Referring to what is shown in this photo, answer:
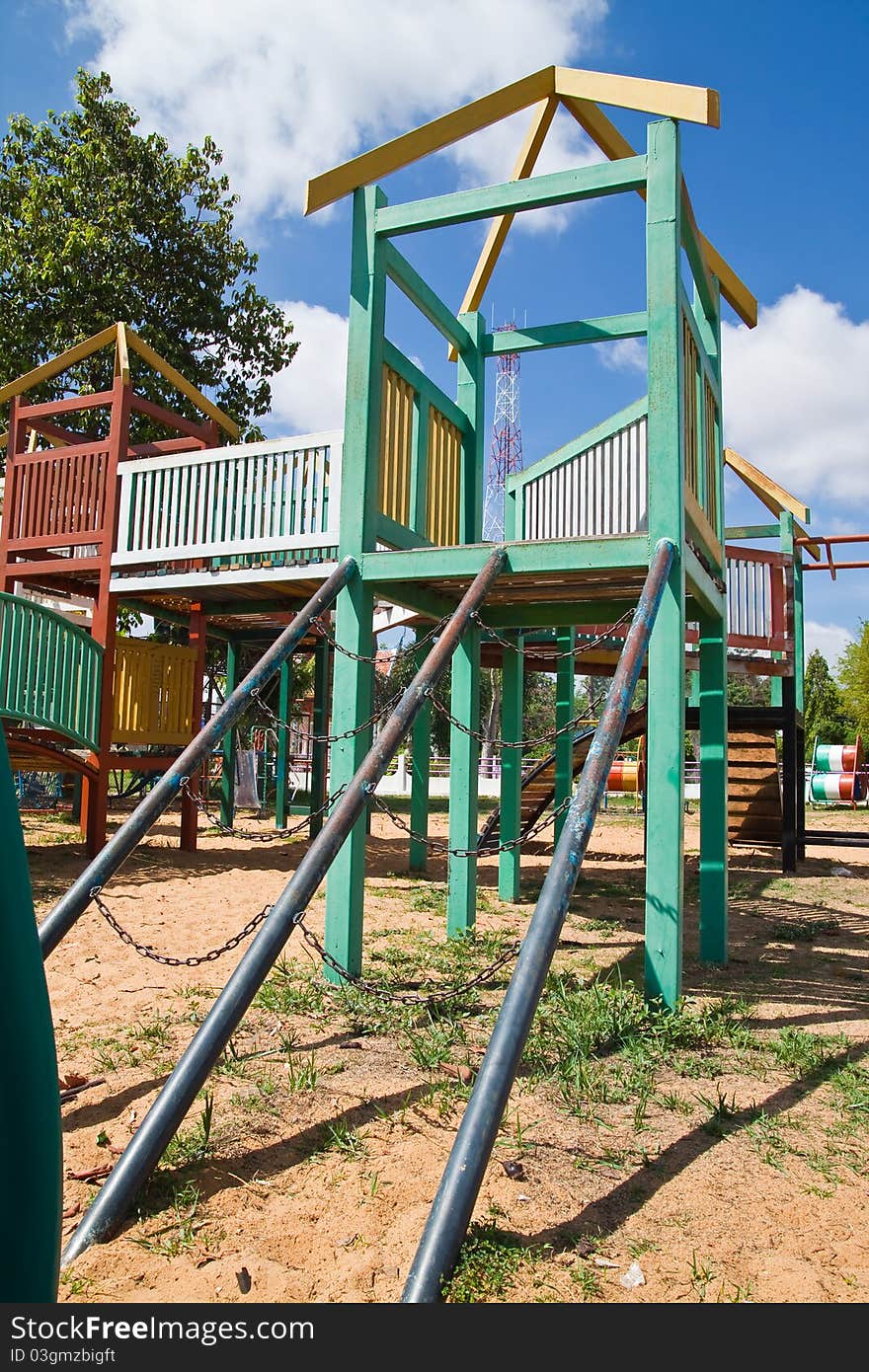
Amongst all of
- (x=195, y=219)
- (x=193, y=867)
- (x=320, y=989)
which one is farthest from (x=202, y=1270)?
(x=195, y=219)

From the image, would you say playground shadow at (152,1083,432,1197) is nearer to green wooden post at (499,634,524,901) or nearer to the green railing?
green wooden post at (499,634,524,901)

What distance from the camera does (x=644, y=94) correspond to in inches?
233

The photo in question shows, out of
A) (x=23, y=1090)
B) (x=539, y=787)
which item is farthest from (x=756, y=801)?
(x=23, y=1090)

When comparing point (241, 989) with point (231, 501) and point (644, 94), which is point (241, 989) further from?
point (231, 501)

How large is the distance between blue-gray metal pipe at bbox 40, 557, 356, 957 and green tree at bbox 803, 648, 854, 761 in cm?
3465

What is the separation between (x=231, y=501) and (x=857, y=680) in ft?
108

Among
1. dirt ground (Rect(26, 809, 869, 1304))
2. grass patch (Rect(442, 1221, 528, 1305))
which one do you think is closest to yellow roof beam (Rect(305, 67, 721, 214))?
dirt ground (Rect(26, 809, 869, 1304))

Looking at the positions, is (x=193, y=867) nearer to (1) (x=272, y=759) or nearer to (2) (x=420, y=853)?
(2) (x=420, y=853)

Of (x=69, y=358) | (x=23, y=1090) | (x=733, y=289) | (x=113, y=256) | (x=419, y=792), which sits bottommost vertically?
(x=23, y=1090)

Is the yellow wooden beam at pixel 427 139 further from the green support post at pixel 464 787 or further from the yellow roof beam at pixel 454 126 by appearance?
the green support post at pixel 464 787

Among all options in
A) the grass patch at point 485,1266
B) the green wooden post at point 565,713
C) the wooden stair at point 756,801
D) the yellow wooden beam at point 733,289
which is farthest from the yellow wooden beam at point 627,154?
the wooden stair at point 756,801

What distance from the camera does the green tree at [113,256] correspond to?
62.2 feet

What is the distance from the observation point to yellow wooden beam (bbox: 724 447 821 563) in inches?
548

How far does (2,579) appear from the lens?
11.5 metres
